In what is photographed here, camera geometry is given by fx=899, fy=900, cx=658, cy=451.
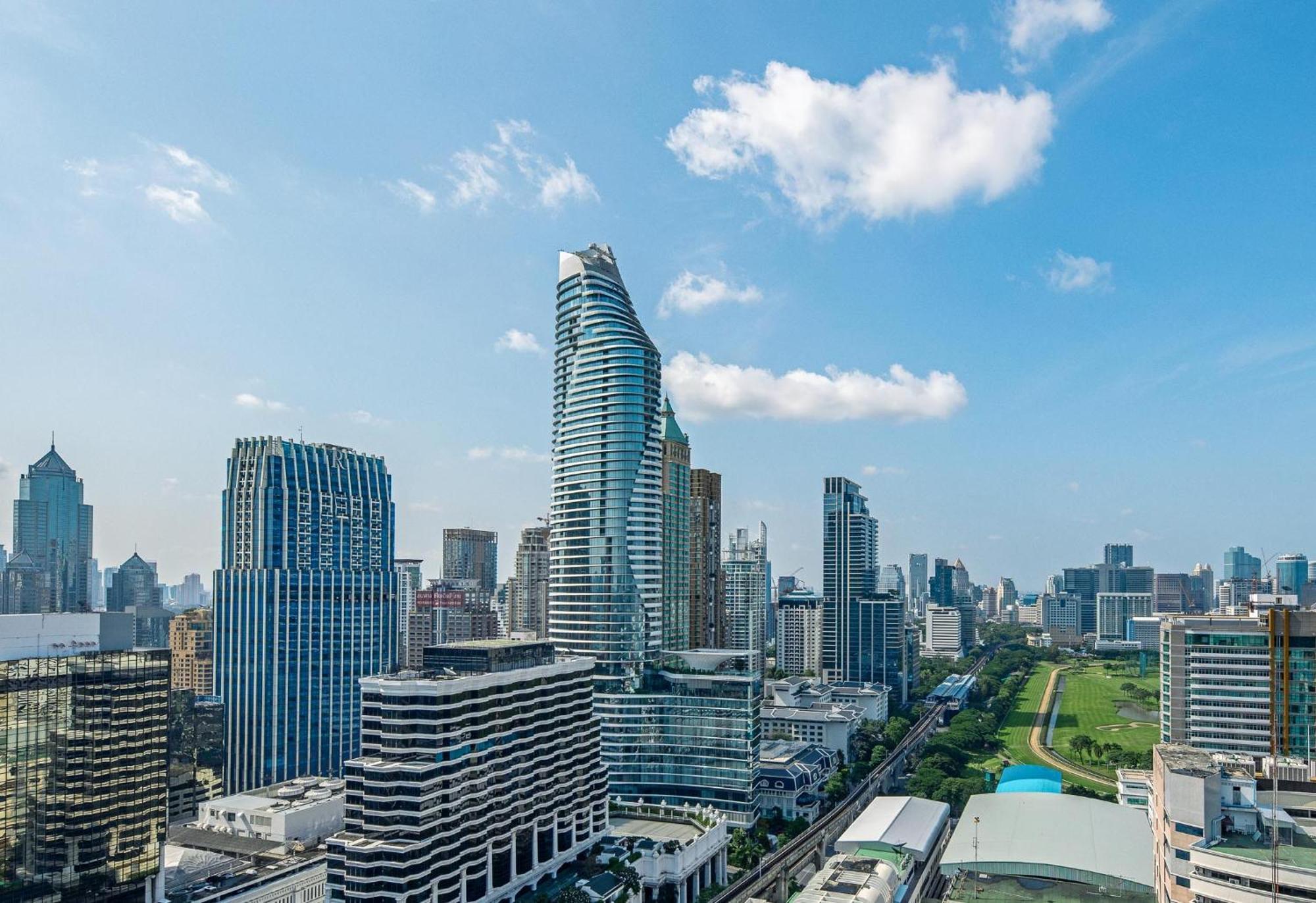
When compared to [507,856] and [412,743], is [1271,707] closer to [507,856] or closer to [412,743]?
[507,856]

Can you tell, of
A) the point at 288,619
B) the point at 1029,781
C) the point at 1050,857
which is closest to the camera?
the point at 1050,857

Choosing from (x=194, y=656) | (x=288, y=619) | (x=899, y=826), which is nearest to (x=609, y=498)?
(x=899, y=826)

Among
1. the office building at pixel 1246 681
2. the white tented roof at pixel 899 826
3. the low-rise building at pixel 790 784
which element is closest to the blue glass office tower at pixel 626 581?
the low-rise building at pixel 790 784

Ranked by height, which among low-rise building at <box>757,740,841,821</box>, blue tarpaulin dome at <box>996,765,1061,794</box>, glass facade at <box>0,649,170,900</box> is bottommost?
low-rise building at <box>757,740,841,821</box>

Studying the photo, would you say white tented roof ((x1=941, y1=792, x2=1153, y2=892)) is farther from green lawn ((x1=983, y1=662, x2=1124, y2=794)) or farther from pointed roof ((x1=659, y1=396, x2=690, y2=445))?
pointed roof ((x1=659, y1=396, x2=690, y2=445))

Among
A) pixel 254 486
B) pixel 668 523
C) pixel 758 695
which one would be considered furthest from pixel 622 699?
pixel 254 486

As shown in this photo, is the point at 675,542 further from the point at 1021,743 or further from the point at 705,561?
the point at 1021,743

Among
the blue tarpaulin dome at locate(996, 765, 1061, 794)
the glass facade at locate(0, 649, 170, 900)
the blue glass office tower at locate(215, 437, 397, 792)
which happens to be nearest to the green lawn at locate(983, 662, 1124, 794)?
the blue tarpaulin dome at locate(996, 765, 1061, 794)

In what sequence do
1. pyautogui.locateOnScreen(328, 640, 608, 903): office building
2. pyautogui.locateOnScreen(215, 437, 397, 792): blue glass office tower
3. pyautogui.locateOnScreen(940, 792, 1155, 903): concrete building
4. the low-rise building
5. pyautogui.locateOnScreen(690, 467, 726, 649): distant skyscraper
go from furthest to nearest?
pyautogui.locateOnScreen(690, 467, 726, 649): distant skyscraper
pyautogui.locateOnScreen(215, 437, 397, 792): blue glass office tower
the low-rise building
pyautogui.locateOnScreen(328, 640, 608, 903): office building
pyautogui.locateOnScreen(940, 792, 1155, 903): concrete building
